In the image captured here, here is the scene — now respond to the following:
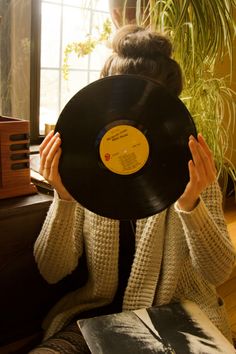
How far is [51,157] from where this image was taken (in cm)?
69

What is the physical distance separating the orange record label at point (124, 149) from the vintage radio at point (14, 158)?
12.6 inches

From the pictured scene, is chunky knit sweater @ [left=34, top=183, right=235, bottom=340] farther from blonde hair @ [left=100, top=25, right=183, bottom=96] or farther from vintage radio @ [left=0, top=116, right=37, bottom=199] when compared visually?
blonde hair @ [left=100, top=25, right=183, bottom=96]

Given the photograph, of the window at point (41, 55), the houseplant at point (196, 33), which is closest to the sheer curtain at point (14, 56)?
the window at point (41, 55)

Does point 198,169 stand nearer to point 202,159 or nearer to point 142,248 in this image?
point 202,159

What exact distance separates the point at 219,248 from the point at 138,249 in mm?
Answer: 178

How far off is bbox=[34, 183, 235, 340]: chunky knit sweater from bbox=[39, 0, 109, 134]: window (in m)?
0.73

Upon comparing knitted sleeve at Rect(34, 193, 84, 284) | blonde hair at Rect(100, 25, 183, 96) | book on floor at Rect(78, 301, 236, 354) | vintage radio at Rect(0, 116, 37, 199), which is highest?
blonde hair at Rect(100, 25, 183, 96)

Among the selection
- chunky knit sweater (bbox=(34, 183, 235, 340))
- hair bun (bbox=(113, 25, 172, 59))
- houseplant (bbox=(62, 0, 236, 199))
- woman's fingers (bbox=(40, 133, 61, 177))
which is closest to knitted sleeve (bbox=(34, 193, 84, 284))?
chunky knit sweater (bbox=(34, 183, 235, 340))

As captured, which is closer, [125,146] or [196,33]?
[125,146]

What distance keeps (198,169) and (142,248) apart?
0.27 metres

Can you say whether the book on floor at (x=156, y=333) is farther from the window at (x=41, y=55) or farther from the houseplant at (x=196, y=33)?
the window at (x=41, y=55)

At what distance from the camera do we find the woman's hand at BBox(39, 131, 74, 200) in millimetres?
670

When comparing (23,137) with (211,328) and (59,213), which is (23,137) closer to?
(59,213)

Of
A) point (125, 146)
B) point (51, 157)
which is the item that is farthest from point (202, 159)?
point (51, 157)
